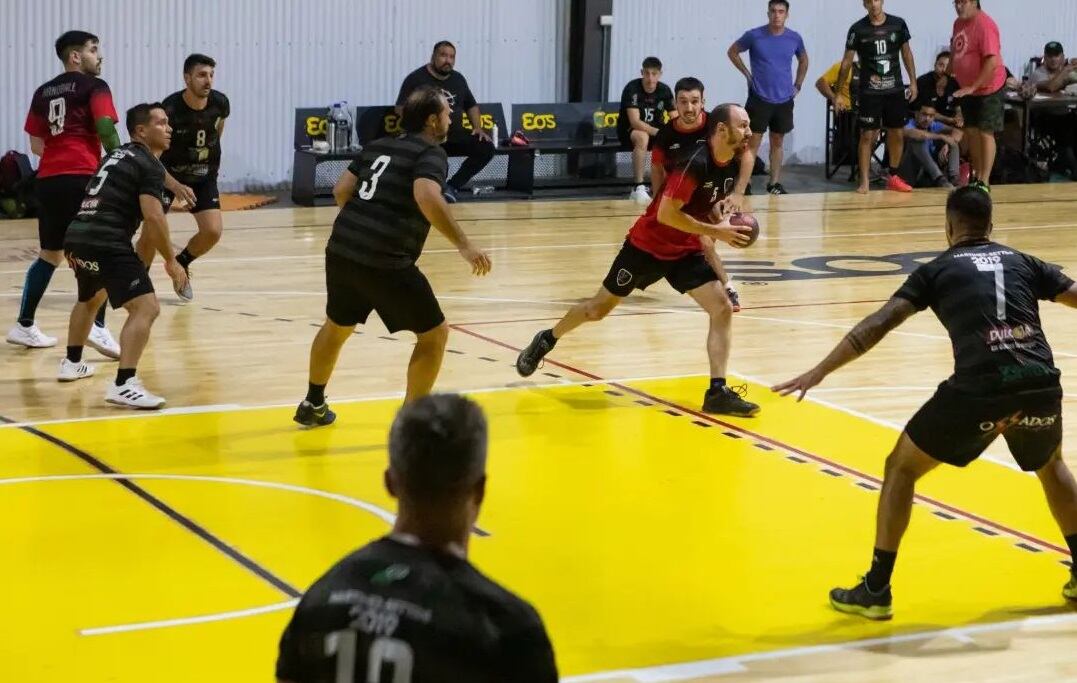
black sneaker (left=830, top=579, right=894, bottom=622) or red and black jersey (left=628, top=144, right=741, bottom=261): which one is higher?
red and black jersey (left=628, top=144, right=741, bottom=261)

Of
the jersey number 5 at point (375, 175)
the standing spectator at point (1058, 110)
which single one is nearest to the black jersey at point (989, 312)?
the jersey number 5 at point (375, 175)

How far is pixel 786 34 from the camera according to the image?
19500 millimetres

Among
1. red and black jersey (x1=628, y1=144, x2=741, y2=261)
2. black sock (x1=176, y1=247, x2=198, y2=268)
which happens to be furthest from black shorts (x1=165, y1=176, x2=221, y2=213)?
red and black jersey (x1=628, y1=144, x2=741, y2=261)

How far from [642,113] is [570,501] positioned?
12.3m

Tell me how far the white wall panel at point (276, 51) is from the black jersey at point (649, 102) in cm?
170

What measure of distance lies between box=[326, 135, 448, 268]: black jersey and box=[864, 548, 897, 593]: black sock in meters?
2.90

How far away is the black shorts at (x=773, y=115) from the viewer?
19.6 metres

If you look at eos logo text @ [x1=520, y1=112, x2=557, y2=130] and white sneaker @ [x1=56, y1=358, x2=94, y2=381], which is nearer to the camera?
white sneaker @ [x1=56, y1=358, x2=94, y2=381]

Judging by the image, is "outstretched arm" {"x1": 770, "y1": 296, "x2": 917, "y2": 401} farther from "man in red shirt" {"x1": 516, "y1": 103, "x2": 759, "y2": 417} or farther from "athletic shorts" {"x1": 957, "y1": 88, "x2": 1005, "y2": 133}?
"athletic shorts" {"x1": 957, "y1": 88, "x2": 1005, "y2": 133}

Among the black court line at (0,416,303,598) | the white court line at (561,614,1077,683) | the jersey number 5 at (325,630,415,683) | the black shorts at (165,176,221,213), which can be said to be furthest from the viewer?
the black shorts at (165,176,221,213)

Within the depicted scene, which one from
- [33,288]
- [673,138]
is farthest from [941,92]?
[33,288]

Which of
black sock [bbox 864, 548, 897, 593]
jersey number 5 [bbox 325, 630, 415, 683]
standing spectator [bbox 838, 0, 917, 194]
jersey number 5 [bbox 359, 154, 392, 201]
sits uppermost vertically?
standing spectator [bbox 838, 0, 917, 194]

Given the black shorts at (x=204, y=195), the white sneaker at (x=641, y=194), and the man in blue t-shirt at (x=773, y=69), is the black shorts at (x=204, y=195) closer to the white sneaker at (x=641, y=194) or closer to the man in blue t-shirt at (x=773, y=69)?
the white sneaker at (x=641, y=194)

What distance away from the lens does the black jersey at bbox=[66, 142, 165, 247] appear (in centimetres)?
895
